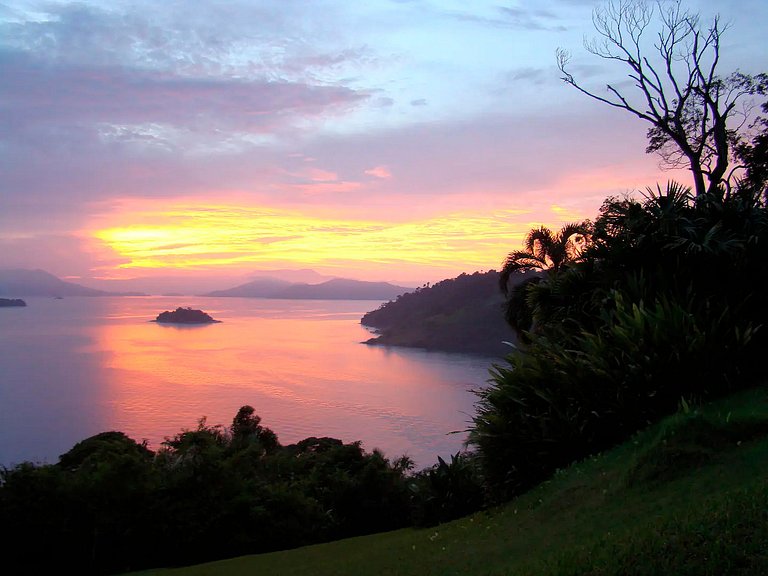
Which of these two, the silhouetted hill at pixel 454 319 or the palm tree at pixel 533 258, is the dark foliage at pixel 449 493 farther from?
the silhouetted hill at pixel 454 319

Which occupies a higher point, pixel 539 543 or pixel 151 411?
pixel 539 543

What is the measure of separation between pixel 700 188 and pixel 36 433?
61.1 m

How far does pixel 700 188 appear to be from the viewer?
19.8m

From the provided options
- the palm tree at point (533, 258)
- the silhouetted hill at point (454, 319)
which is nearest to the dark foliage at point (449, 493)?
the palm tree at point (533, 258)

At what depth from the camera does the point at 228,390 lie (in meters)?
72.6

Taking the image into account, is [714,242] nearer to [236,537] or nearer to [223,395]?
[236,537]

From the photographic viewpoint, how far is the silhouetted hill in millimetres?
105438

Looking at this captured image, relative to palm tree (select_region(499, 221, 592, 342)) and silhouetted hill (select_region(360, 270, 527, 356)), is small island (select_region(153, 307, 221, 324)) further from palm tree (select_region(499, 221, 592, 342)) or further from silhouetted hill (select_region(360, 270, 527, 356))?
palm tree (select_region(499, 221, 592, 342))

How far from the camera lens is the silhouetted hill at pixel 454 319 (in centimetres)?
10544

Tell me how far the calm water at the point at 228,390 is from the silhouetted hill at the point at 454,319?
4593 millimetres

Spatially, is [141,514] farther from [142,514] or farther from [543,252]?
[543,252]

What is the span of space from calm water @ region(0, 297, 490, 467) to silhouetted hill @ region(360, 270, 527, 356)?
181 inches

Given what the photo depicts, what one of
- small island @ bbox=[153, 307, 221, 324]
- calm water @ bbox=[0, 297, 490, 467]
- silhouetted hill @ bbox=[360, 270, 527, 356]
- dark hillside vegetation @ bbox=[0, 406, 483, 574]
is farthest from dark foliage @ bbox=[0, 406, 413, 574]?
small island @ bbox=[153, 307, 221, 324]

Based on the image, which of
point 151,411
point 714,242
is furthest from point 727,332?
point 151,411
